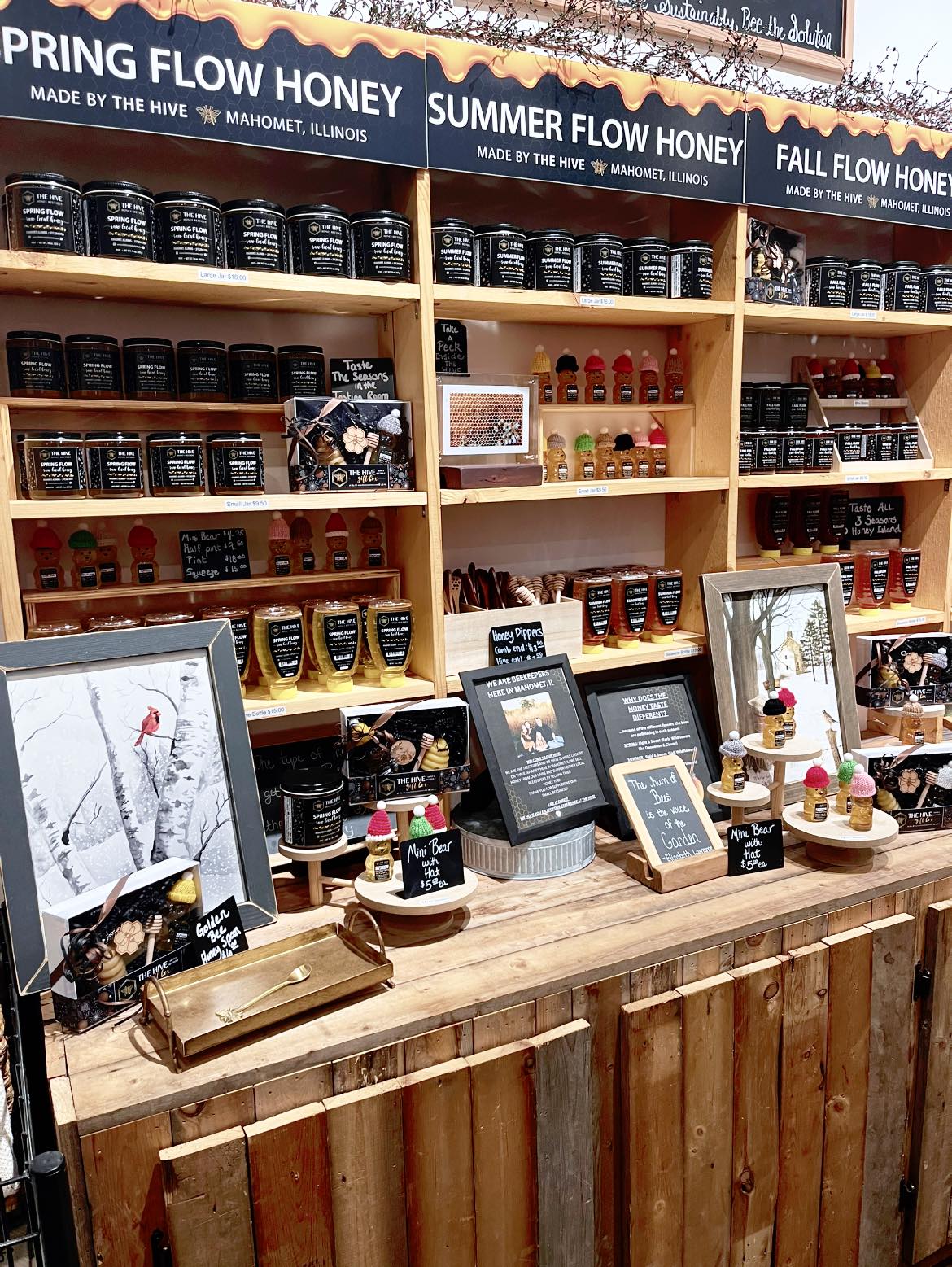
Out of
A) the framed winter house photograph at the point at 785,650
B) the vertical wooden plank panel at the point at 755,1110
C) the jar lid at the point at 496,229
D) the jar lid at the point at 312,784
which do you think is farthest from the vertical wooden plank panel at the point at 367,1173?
the jar lid at the point at 496,229

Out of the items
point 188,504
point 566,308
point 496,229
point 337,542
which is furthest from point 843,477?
point 188,504

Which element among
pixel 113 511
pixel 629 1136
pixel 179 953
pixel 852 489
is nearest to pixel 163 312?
pixel 113 511

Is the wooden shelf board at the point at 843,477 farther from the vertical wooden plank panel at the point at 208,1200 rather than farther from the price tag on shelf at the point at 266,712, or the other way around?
the vertical wooden plank panel at the point at 208,1200

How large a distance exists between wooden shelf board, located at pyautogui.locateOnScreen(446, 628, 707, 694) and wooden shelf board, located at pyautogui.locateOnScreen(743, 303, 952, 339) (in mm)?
838

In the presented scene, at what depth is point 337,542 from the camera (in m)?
2.15

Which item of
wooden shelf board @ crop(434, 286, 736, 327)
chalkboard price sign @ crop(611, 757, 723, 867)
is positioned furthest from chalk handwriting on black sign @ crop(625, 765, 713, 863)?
wooden shelf board @ crop(434, 286, 736, 327)

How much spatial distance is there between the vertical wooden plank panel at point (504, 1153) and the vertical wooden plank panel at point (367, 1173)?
135 mm

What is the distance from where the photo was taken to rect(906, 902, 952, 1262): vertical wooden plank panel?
196 centimetres

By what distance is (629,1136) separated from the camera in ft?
5.46

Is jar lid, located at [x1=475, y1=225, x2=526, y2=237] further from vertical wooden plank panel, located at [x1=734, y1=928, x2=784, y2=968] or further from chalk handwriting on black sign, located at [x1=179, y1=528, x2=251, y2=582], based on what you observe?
vertical wooden plank panel, located at [x1=734, y1=928, x2=784, y2=968]

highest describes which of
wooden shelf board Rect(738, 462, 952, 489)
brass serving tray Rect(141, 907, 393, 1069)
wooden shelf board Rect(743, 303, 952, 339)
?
wooden shelf board Rect(743, 303, 952, 339)

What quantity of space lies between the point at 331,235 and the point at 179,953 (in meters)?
1.38

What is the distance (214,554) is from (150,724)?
50cm

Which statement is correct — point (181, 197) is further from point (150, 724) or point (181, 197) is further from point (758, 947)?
point (758, 947)
